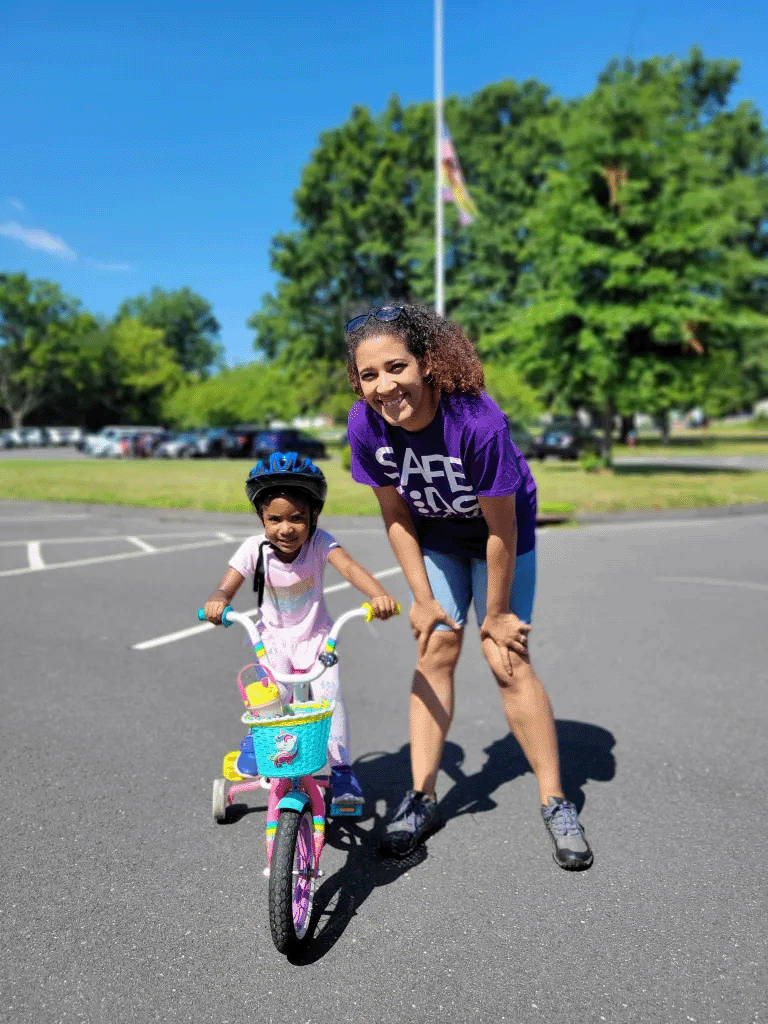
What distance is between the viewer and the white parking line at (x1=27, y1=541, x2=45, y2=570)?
912 cm

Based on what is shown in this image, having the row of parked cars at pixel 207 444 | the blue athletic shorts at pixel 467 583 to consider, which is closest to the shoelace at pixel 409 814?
the blue athletic shorts at pixel 467 583

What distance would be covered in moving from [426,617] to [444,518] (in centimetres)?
37

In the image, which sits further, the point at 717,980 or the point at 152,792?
the point at 152,792

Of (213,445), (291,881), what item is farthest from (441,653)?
(213,445)

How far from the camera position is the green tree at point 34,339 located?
6494 centimetres

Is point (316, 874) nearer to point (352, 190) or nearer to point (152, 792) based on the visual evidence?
point (152, 792)

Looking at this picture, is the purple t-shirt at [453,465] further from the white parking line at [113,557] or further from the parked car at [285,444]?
the parked car at [285,444]

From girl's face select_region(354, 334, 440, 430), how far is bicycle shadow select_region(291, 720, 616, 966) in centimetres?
154

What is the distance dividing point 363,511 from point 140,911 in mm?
12712

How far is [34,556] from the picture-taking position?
32.3ft

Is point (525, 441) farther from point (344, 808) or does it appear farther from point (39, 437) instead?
point (39, 437)

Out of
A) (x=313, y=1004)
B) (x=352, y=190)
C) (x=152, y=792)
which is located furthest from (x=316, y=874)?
(x=352, y=190)

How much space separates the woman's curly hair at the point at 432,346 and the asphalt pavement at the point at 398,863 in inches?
65.3

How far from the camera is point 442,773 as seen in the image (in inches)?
147
